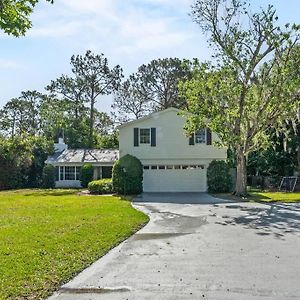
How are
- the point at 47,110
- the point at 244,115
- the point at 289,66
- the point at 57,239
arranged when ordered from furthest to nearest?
the point at 47,110 < the point at 244,115 < the point at 289,66 < the point at 57,239

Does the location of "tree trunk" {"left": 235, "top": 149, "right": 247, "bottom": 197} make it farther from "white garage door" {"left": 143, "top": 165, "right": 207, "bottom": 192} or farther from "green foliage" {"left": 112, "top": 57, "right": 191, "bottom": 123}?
"green foliage" {"left": 112, "top": 57, "right": 191, "bottom": 123}

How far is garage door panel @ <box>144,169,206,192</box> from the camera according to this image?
28.2 meters

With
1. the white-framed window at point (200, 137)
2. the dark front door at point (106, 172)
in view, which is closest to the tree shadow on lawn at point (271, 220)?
the white-framed window at point (200, 137)

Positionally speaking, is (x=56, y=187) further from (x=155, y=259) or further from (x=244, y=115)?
(x=155, y=259)

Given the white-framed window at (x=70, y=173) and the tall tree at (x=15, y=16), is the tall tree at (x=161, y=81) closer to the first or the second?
the white-framed window at (x=70, y=173)

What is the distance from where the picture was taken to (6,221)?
1284cm

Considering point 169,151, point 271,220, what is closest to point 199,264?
point 271,220

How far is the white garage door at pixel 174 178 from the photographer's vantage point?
92.7 feet

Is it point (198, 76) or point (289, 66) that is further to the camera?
point (198, 76)

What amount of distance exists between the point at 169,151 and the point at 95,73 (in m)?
21.4

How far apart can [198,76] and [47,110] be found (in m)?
31.1

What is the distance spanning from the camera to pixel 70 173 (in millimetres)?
34906

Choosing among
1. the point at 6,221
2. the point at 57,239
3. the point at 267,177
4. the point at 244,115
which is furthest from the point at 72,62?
the point at 57,239

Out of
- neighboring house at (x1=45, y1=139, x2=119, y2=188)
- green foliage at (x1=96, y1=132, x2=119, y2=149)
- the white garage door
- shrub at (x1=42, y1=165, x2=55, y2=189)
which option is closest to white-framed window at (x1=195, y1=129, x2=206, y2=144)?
the white garage door
